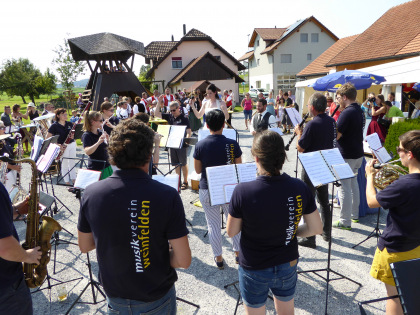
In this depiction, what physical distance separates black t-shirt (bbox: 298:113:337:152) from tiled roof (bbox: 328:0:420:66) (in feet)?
42.0

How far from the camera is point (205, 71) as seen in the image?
2997 cm

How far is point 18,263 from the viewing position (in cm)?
206

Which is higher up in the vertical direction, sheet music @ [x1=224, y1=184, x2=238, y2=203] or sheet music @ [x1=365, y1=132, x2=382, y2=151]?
sheet music @ [x1=365, y1=132, x2=382, y2=151]

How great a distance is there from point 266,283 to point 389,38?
19.9 m

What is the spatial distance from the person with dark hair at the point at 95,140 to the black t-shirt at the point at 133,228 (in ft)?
10.2

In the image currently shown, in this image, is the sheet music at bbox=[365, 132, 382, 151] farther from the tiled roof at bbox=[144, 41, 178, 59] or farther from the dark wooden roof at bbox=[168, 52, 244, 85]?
the tiled roof at bbox=[144, 41, 178, 59]

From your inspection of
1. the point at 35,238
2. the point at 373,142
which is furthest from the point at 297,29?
the point at 35,238

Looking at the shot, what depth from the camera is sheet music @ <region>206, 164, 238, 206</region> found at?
284 cm

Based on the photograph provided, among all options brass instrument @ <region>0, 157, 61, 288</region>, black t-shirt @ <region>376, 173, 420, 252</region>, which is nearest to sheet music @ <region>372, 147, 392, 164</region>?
black t-shirt @ <region>376, 173, 420, 252</region>

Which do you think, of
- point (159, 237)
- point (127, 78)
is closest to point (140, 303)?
point (159, 237)

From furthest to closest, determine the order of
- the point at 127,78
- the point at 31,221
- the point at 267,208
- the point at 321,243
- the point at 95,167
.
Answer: the point at 127,78 < the point at 95,167 < the point at 321,243 < the point at 31,221 < the point at 267,208

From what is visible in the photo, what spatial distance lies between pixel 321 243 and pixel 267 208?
3.02 meters

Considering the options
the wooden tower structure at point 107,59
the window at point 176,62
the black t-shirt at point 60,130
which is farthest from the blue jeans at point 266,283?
the window at point 176,62

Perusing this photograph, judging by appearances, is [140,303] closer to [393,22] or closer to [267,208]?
[267,208]
